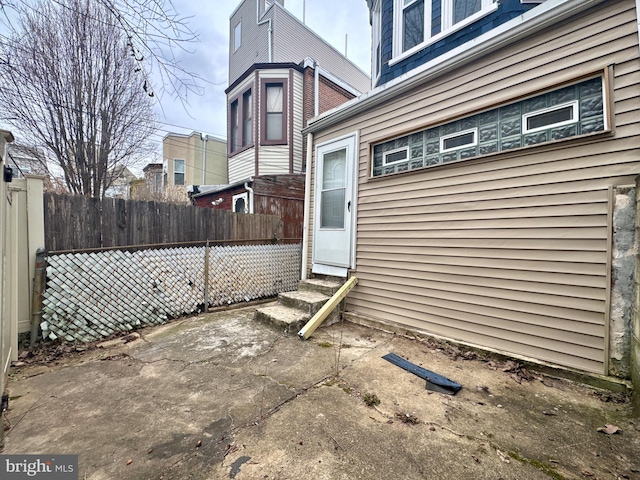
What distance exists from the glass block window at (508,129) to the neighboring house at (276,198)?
4038 mm

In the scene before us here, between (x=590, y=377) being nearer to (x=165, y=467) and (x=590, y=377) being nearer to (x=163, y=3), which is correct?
(x=165, y=467)

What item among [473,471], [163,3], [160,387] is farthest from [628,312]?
[163,3]

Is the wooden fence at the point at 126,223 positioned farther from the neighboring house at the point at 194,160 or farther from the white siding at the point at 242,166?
the neighboring house at the point at 194,160

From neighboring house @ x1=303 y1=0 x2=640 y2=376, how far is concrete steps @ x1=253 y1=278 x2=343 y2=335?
32 centimetres

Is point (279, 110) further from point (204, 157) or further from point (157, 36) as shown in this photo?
point (157, 36)

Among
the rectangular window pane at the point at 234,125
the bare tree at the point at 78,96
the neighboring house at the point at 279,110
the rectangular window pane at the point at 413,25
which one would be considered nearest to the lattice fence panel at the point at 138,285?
the bare tree at the point at 78,96

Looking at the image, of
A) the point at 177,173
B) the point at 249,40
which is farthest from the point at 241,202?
the point at 177,173

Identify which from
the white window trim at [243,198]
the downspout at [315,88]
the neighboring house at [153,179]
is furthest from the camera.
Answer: the neighboring house at [153,179]

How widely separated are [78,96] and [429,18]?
7.04m

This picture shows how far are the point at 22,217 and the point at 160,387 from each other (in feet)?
8.26

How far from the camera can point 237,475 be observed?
142 centimetres

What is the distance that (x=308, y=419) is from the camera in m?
1.89

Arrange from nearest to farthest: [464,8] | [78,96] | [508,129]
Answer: [508,129]
[464,8]
[78,96]

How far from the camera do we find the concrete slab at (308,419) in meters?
1.49
